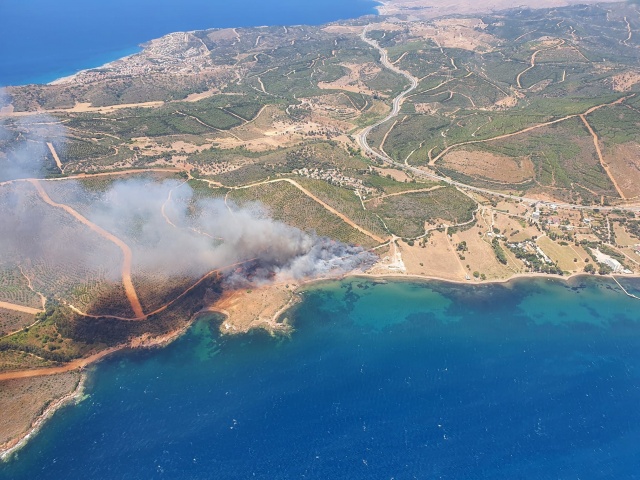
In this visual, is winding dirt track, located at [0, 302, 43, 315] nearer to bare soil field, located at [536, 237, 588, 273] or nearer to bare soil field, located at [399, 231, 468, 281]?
bare soil field, located at [399, 231, 468, 281]

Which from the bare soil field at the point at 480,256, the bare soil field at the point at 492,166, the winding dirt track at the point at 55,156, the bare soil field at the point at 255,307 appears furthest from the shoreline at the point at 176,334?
the winding dirt track at the point at 55,156

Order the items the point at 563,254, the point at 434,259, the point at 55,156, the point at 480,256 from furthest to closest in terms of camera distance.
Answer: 1. the point at 55,156
2. the point at 563,254
3. the point at 480,256
4. the point at 434,259

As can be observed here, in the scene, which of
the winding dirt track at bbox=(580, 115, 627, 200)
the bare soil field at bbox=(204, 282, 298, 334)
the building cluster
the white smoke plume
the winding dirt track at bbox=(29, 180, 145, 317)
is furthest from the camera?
the winding dirt track at bbox=(580, 115, 627, 200)

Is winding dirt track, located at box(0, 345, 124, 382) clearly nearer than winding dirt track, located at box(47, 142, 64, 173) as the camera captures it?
Yes

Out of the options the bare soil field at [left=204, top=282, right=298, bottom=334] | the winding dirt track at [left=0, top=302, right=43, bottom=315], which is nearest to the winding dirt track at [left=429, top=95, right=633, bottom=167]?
the bare soil field at [left=204, top=282, right=298, bottom=334]

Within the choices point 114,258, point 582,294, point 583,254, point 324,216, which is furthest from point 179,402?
point 583,254

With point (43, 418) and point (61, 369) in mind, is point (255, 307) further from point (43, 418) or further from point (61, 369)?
point (43, 418)

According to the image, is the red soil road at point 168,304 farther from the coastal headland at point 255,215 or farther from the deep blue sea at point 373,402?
the deep blue sea at point 373,402

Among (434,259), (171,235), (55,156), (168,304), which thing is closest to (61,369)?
(168,304)
